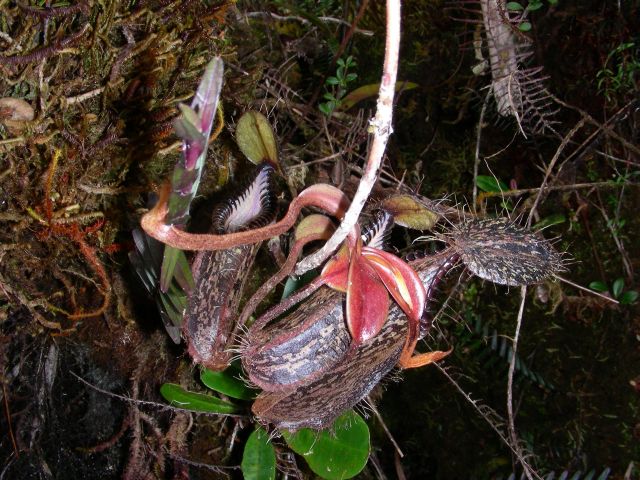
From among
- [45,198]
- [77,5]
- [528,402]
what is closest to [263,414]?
[45,198]

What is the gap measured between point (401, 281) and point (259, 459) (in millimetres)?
599

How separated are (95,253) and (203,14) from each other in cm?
63

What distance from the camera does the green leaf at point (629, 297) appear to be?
160 centimetres

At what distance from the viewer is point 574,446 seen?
64.7 inches

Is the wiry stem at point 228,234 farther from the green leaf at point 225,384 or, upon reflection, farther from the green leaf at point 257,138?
the green leaf at point 225,384

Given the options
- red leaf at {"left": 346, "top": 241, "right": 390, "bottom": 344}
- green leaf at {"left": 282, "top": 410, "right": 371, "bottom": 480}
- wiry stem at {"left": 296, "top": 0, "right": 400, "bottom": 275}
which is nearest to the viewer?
Answer: wiry stem at {"left": 296, "top": 0, "right": 400, "bottom": 275}

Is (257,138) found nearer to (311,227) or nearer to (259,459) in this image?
(311,227)

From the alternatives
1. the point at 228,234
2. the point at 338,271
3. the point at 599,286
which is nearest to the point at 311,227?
the point at 338,271

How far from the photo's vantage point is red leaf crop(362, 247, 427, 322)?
0.96 metres

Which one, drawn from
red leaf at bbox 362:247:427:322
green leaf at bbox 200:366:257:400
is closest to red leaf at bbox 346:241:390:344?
red leaf at bbox 362:247:427:322

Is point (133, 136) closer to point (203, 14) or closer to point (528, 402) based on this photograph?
point (203, 14)

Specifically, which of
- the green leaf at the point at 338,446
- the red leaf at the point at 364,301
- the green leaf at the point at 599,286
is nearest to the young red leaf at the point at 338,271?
the red leaf at the point at 364,301

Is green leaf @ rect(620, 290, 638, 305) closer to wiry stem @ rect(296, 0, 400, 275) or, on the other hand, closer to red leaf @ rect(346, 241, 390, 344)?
red leaf @ rect(346, 241, 390, 344)

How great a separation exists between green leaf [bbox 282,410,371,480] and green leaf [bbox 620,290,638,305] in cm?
99
